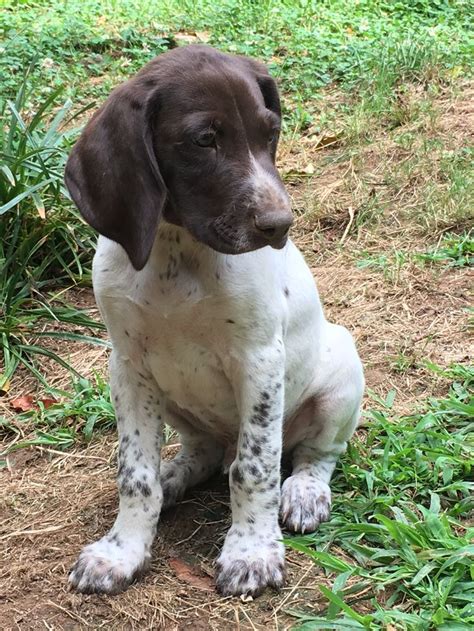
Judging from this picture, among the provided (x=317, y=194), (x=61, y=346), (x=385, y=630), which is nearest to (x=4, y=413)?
(x=61, y=346)

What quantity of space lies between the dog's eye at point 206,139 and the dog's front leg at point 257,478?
739 mm

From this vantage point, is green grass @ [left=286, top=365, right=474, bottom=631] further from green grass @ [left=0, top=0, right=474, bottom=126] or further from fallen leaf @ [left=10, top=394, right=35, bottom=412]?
green grass @ [left=0, top=0, right=474, bottom=126]

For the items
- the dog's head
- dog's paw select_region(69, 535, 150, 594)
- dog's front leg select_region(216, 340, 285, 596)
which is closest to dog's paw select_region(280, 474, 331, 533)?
dog's front leg select_region(216, 340, 285, 596)

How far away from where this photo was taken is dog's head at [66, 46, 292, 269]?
2740mm

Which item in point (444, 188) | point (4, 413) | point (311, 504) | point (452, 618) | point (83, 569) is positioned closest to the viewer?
point (452, 618)

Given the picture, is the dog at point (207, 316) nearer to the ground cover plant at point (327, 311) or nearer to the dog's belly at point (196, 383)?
the dog's belly at point (196, 383)

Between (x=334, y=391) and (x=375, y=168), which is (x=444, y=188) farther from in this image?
(x=334, y=391)

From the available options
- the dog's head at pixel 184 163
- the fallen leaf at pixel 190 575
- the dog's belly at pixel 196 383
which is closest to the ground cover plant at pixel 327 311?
the fallen leaf at pixel 190 575

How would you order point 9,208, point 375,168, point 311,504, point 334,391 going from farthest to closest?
point 375,168
point 9,208
point 334,391
point 311,504

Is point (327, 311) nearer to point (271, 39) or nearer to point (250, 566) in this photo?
point (250, 566)

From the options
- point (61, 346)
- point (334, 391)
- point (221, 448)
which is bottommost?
point (61, 346)

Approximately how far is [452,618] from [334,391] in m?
1.17

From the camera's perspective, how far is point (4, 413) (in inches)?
177

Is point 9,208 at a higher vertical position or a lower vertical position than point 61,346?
higher
